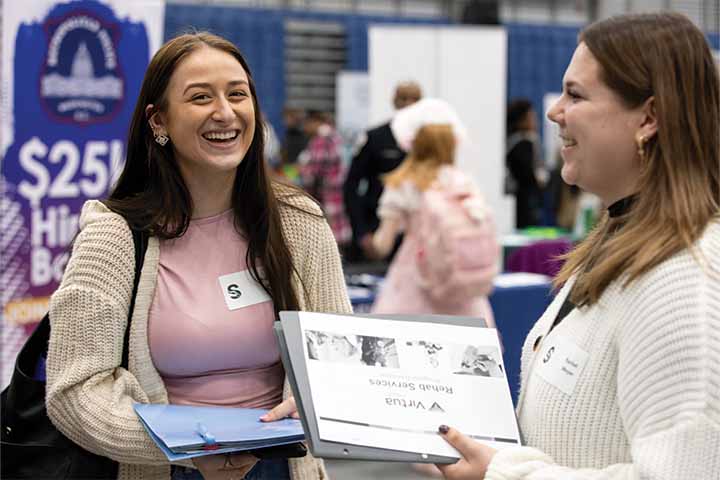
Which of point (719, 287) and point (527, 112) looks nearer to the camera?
point (719, 287)

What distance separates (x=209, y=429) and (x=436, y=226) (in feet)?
9.99

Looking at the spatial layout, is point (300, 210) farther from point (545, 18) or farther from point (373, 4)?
point (545, 18)

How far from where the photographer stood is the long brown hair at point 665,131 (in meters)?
1.44

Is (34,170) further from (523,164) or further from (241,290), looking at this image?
(523,164)

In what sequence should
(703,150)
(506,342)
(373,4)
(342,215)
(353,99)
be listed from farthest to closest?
1. (373,4)
2. (353,99)
3. (342,215)
4. (506,342)
5. (703,150)

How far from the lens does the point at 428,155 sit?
5.00 metres

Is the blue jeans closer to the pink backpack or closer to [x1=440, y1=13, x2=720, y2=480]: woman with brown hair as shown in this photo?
[x1=440, y1=13, x2=720, y2=480]: woman with brown hair

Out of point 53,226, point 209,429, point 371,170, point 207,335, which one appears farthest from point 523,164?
point 209,429

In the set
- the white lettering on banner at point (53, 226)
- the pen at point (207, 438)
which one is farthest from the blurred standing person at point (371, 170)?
the pen at point (207, 438)

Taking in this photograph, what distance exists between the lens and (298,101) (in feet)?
52.7

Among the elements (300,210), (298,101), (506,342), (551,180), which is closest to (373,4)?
(298,101)

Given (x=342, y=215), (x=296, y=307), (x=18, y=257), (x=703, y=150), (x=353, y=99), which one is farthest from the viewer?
(x=353, y=99)

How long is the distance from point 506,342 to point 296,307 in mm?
3723

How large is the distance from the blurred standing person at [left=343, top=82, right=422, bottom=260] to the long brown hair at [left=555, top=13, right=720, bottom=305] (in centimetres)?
495
